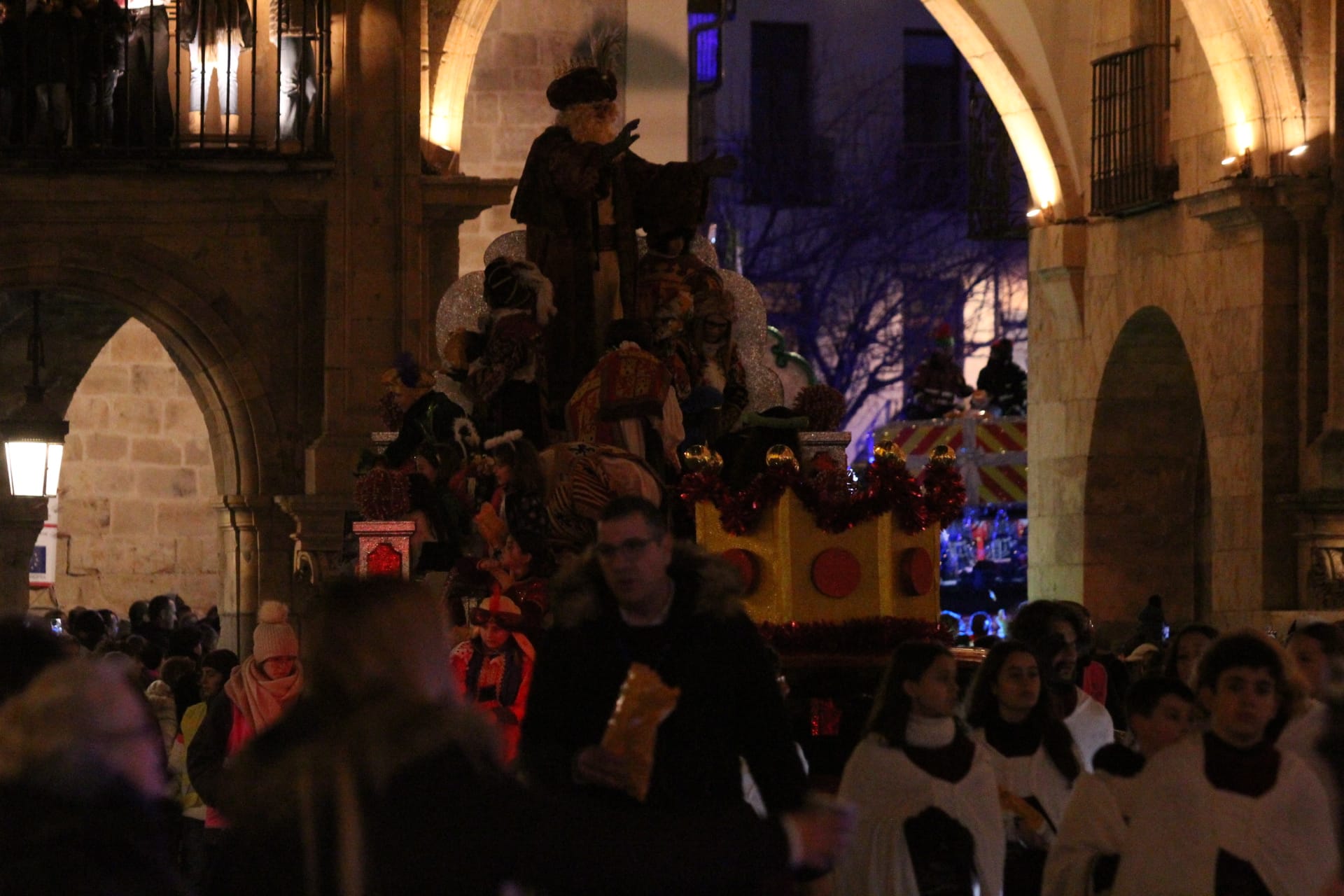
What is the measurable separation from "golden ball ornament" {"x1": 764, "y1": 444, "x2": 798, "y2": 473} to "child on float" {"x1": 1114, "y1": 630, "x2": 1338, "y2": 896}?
18.0 ft

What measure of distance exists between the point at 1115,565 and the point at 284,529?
7.69 meters

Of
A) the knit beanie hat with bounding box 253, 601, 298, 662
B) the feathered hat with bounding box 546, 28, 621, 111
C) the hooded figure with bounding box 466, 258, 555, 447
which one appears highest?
the feathered hat with bounding box 546, 28, 621, 111

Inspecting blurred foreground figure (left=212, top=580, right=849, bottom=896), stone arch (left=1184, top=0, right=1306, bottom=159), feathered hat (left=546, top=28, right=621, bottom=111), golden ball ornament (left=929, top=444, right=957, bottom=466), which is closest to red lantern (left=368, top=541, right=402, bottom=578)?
feathered hat (left=546, top=28, right=621, bottom=111)

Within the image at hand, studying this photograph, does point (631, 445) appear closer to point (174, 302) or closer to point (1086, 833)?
point (1086, 833)

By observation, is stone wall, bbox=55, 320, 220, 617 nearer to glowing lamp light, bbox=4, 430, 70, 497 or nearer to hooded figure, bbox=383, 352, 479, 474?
glowing lamp light, bbox=4, 430, 70, 497

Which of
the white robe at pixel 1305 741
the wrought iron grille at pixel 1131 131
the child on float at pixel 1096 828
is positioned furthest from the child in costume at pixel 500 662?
the wrought iron grille at pixel 1131 131

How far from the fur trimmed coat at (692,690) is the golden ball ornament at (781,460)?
6.11 meters

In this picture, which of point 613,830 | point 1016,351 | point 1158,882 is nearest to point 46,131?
point 1158,882

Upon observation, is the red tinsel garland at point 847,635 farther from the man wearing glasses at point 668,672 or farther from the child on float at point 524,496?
the man wearing glasses at point 668,672

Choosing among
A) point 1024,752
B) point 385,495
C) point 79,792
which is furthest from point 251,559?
point 79,792

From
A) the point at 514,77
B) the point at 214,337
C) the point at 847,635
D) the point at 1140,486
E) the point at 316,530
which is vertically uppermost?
the point at 514,77

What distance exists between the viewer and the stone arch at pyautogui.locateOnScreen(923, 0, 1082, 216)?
2139 centimetres

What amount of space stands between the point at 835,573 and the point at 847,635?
0.28 m

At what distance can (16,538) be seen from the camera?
63.6 ft
